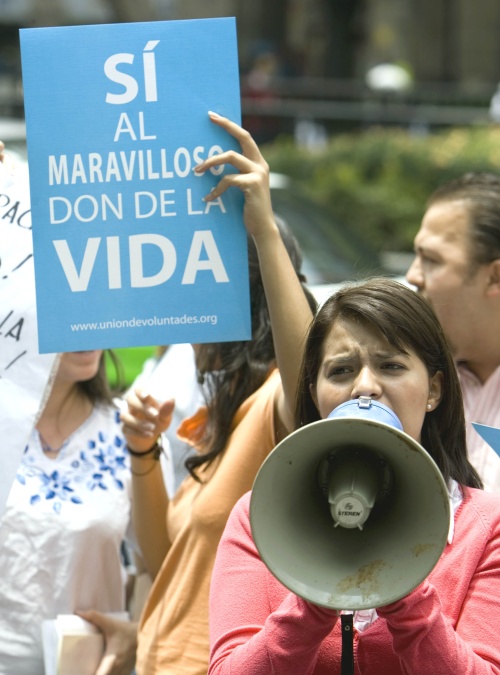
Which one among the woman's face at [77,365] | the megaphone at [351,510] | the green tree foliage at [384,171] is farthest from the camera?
the green tree foliage at [384,171]

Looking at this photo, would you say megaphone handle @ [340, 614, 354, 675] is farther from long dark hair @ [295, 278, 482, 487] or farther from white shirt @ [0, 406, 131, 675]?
white shirt @ [0, 406, 131, 675]

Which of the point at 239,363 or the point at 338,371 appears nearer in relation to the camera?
the point at 338,371

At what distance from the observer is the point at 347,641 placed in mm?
2389

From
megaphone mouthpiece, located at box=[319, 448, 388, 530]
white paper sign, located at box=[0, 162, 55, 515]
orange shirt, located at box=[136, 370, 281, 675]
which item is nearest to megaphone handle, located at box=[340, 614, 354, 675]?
megaphone mouthpiece, located at box=[319, 448, 388, 530]

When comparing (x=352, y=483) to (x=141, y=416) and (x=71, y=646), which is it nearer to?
(x=141, y=416)

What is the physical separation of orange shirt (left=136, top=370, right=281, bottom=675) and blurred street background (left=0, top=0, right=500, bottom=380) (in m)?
0.50

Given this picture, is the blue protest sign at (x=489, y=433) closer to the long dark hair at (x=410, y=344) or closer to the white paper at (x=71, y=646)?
the long dark hair at (x=410, y=344)

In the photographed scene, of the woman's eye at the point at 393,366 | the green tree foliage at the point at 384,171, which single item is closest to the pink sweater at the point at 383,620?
the woman's eye at the point at 393,366

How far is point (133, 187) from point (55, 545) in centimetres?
102

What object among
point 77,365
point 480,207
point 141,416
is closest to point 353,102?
point 480,207

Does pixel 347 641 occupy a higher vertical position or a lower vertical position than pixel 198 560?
higher

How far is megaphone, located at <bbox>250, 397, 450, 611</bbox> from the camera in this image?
2.32 m

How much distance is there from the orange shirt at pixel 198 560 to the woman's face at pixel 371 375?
1.90 ft

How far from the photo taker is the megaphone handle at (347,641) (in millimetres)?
2383
